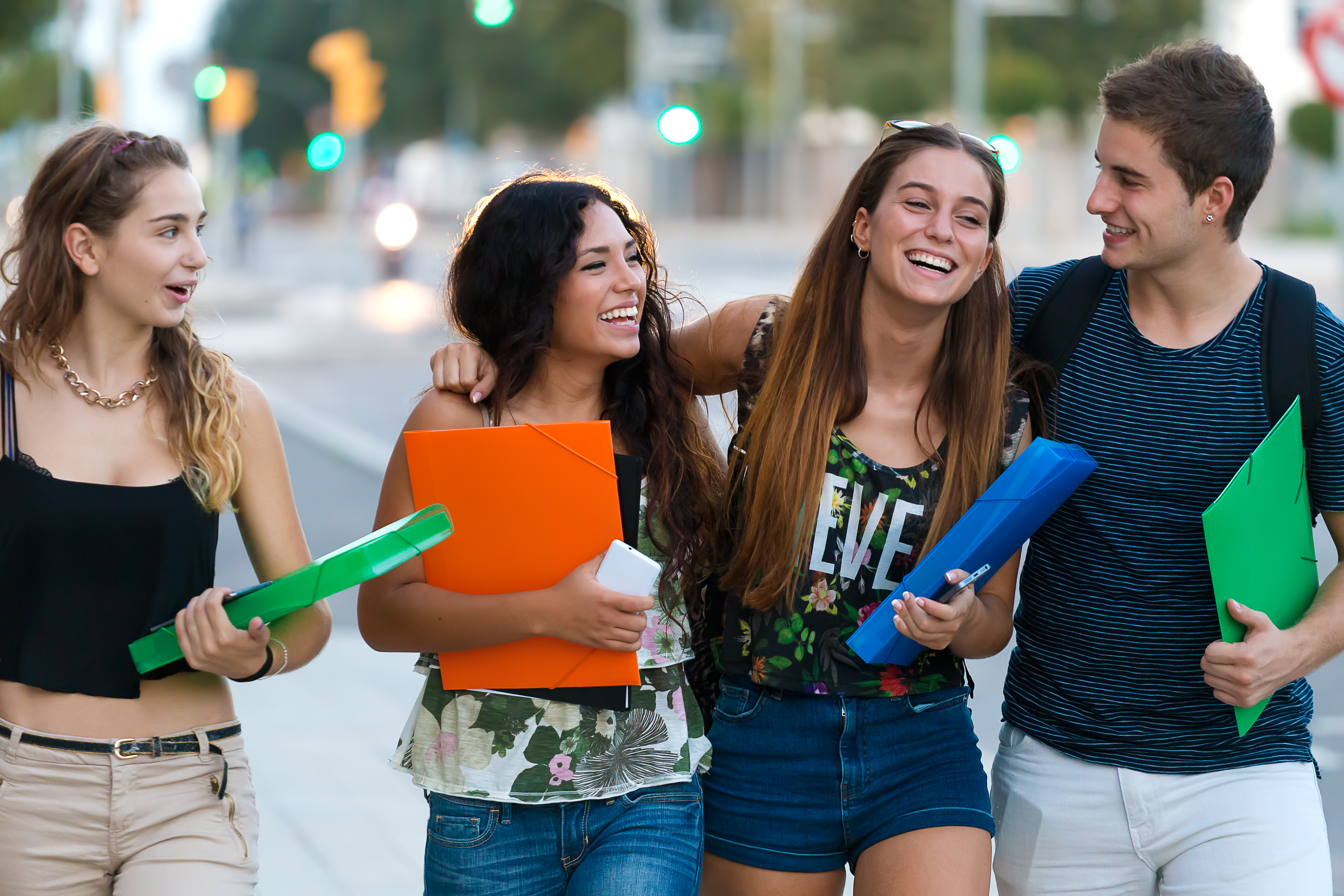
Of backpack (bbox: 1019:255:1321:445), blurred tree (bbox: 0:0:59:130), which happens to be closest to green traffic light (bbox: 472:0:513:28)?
backpack (bbox: 1019:255:1321:445)

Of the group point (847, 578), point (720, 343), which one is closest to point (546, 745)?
point (847, 578)

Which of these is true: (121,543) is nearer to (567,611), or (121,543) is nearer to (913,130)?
(567,611)

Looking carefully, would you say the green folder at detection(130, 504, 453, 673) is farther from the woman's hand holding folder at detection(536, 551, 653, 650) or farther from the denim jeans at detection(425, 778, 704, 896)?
the denim jeans at detection(425, 778, 704, 896)

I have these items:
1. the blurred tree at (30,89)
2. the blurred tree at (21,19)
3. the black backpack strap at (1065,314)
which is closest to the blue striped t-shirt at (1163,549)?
the black backpack strap at (1065,314)

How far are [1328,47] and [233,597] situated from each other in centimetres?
911

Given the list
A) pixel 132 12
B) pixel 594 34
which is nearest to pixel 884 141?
pixel 132 12

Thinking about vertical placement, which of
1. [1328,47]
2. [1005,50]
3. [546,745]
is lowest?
[546,745]

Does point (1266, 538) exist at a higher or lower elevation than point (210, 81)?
lower

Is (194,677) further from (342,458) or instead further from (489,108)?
(489,108)

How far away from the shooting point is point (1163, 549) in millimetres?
2965

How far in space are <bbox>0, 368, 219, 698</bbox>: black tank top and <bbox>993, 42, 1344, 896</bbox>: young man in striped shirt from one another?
65.9 inches

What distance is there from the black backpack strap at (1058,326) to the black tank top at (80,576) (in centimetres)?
164

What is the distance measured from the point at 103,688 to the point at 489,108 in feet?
199

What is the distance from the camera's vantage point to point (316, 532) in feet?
30.5
